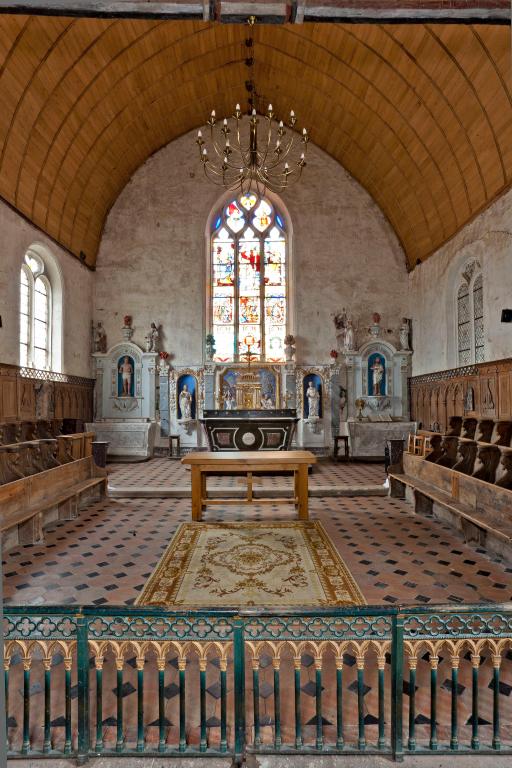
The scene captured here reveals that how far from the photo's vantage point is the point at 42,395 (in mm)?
12391

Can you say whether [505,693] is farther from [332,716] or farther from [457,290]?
[457,290]

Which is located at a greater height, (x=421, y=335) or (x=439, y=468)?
(x=421, y=335)

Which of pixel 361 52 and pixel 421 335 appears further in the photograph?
pixel 421 335

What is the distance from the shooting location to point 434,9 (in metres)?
5.24

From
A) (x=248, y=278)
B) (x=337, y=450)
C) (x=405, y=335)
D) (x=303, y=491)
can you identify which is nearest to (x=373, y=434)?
(x=337, y=450)

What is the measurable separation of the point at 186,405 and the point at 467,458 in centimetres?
1003

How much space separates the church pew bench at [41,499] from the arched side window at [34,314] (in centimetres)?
529

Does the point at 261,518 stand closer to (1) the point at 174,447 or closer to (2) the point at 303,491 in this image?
→ (2) the point at 303,491

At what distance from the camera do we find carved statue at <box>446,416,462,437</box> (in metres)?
11.3

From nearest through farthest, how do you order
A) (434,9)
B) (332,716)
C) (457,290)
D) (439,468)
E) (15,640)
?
(15,640) < (332,716) < (434,9) < (439,468) < (457,290)

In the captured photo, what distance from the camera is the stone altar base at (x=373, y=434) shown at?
14.9 m

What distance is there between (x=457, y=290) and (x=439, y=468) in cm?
728

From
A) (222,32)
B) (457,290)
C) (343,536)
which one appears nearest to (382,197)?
(457,290)

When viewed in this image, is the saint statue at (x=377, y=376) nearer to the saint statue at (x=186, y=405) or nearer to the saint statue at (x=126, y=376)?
the saint statue at (x=186, y=405)
